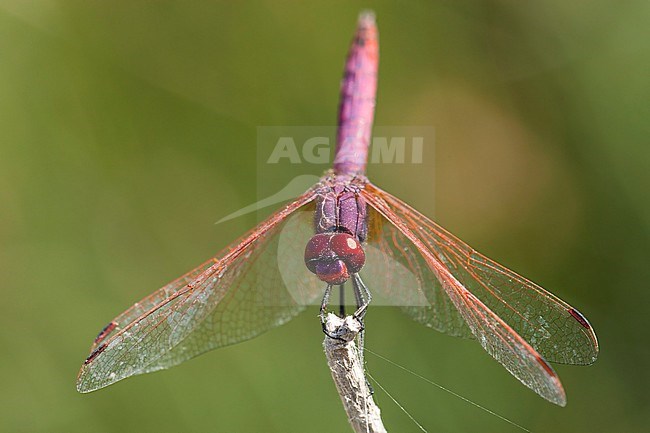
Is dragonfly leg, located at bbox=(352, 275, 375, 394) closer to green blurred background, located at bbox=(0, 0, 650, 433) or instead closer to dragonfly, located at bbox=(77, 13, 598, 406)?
dragonfly, located at bbox=(77, 13, 598, 406)

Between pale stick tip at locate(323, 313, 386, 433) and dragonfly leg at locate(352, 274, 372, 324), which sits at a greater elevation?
dragonfly leg at locate(352, 274, 372, 324)

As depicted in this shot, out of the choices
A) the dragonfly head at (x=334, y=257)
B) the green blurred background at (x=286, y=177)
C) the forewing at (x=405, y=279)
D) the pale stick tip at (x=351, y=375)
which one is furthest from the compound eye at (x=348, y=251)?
the green blurred background at (x=286, y=177)

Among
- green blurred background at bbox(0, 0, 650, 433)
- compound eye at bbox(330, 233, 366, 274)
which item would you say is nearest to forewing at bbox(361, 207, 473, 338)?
compound eye at bbox(330, 233, 366, 274)

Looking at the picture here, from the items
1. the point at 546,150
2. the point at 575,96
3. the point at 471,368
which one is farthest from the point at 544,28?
the point at 471,368

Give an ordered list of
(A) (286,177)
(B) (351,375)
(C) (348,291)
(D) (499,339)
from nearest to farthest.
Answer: (B) (351,375) → (D) (499,339) → (C) (348,291) → (A) (286,177)

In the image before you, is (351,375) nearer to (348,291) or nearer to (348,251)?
(348,251)

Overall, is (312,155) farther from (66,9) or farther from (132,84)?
(66,9)

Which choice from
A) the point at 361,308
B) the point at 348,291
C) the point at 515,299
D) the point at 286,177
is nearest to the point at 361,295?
the point at 361,308
